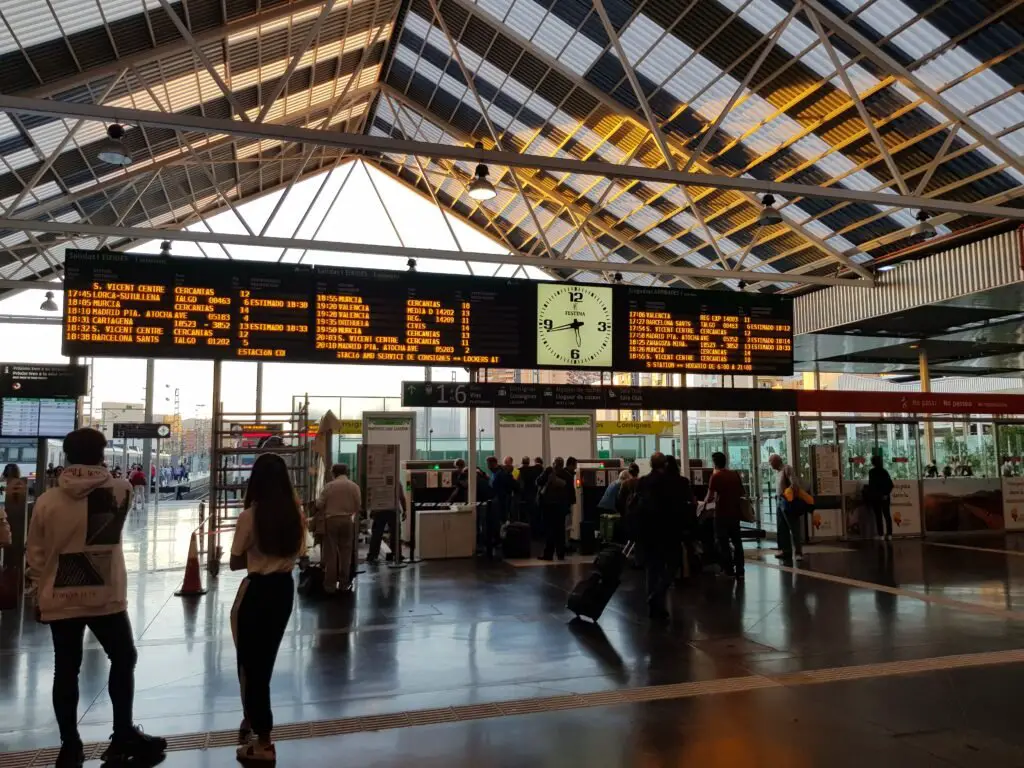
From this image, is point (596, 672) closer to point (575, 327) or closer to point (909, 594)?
point (909, 594)

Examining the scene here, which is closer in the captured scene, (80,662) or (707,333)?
(80,662)

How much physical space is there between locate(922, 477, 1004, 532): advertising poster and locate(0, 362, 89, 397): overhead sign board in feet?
49.9

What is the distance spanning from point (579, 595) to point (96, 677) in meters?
4.07

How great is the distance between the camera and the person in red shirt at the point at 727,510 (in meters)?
9.58

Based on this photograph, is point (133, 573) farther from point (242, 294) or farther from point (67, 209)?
point (67, 209)

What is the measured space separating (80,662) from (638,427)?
67.5 ft

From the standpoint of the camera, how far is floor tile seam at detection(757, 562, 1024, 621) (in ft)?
24.4

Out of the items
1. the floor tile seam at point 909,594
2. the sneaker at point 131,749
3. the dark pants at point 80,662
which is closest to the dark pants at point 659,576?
the floor tile seam at point 909,594

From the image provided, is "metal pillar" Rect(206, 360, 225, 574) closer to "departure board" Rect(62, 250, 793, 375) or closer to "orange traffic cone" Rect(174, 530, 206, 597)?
"orange traffic cone" Rect(174, 530, 206, 597)

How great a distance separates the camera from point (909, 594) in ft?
27.8

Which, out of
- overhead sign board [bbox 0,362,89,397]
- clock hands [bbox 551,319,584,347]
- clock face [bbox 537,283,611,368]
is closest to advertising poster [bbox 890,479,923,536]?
clock face [bbox 537,283,611,368]

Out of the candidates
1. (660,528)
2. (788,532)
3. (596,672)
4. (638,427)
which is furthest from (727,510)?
(638,427)

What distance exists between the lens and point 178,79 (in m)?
13.9

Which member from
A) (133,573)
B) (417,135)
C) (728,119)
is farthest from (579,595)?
(417,135)
